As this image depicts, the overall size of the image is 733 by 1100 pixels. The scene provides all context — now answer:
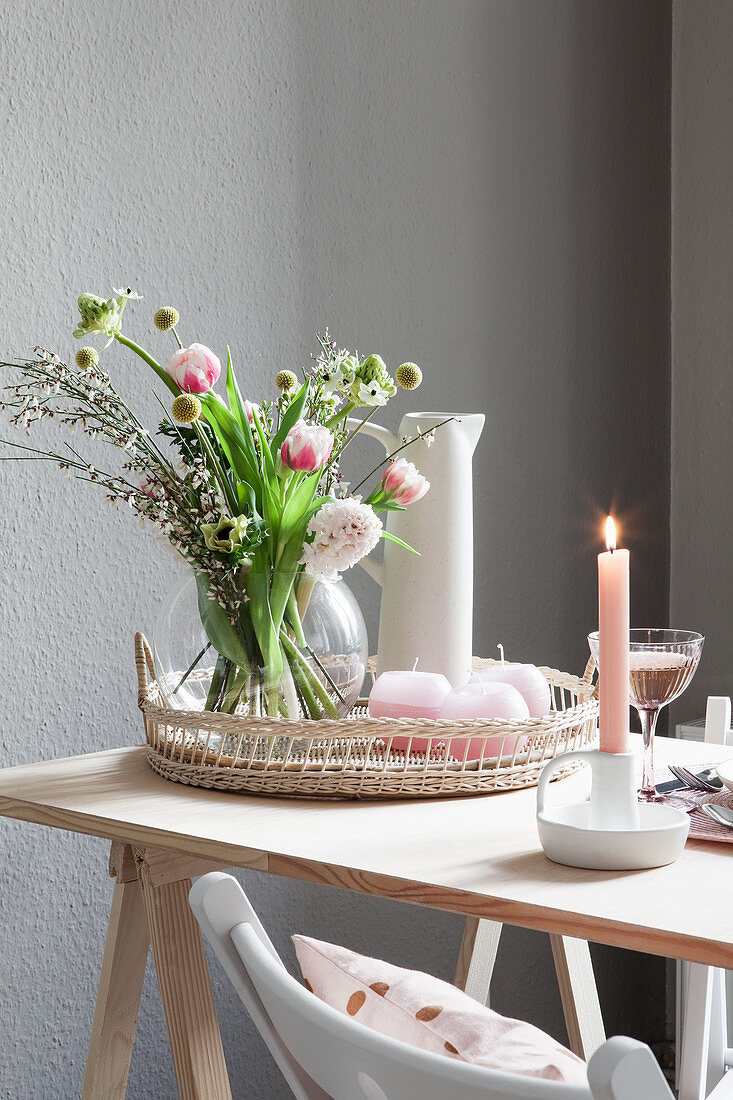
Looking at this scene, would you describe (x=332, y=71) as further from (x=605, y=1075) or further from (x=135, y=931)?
(x=605, y=1075)

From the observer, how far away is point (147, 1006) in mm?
1486

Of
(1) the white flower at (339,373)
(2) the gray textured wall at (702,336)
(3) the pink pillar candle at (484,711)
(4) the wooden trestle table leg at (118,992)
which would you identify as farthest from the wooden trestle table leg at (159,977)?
(2) the gray textured wall at (702,336)

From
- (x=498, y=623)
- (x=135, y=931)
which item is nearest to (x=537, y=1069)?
(x=135, y=931)

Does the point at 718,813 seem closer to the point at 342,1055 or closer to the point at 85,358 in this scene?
the point at 342,1055

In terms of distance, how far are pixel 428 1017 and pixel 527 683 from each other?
1.58 ft

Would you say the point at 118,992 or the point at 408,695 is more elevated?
the point at 408,695

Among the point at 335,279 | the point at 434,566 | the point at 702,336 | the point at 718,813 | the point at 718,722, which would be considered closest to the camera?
the point at 718,813

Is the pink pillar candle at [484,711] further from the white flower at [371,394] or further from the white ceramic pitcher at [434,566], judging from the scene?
the white flower at [371,394]

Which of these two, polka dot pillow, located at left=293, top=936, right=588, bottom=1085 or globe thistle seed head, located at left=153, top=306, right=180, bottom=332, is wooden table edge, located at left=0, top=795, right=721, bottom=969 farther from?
globe thistle seed head, located at left=153, top=306, right=180, bottom=332

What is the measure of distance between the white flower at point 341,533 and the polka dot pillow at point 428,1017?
396 millimetres

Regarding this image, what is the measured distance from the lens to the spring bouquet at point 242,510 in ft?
3.25

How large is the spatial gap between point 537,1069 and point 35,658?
0.92 meters

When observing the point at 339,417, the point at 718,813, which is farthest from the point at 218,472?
the point at 718,813

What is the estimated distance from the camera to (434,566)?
3.78ft
